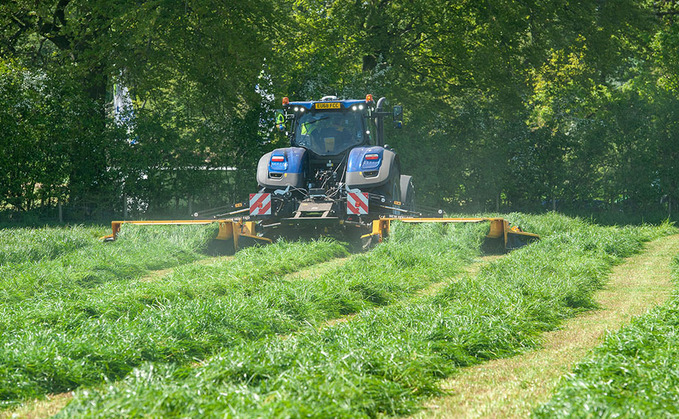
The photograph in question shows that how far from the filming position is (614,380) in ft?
13.2

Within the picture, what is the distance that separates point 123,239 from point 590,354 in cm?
937

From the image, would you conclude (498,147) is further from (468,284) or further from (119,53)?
(468,284)

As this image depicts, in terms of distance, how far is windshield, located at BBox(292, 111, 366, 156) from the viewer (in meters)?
14.2

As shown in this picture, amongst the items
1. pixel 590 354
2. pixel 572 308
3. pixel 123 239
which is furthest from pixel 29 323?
pixel 123 239

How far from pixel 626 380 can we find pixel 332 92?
56.0 feet

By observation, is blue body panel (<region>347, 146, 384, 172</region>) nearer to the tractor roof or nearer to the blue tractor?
the blue tractor

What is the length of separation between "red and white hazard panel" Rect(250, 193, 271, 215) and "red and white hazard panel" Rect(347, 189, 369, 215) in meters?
1.50

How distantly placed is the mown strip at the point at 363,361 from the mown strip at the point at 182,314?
0.48 metres

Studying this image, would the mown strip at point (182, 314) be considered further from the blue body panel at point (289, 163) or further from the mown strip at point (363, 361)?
the blue body panel at point (289, 163)

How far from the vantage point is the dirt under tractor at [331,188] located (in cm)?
1273

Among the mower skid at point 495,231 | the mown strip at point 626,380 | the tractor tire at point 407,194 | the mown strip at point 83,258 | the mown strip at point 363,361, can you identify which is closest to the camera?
the mown strip at point 626,380

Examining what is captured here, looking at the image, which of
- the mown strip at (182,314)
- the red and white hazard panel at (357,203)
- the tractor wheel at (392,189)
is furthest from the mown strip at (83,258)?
the tractor wheel at (392,189)

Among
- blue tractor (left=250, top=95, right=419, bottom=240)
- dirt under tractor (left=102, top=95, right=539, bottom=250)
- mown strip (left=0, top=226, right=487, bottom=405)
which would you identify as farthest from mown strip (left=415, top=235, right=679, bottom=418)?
blue tractor (left=250, top=95, right=419, bottom=240)

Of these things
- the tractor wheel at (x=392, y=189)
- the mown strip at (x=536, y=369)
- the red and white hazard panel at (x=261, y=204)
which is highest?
the tractor wheel at (x=392, y=189)
